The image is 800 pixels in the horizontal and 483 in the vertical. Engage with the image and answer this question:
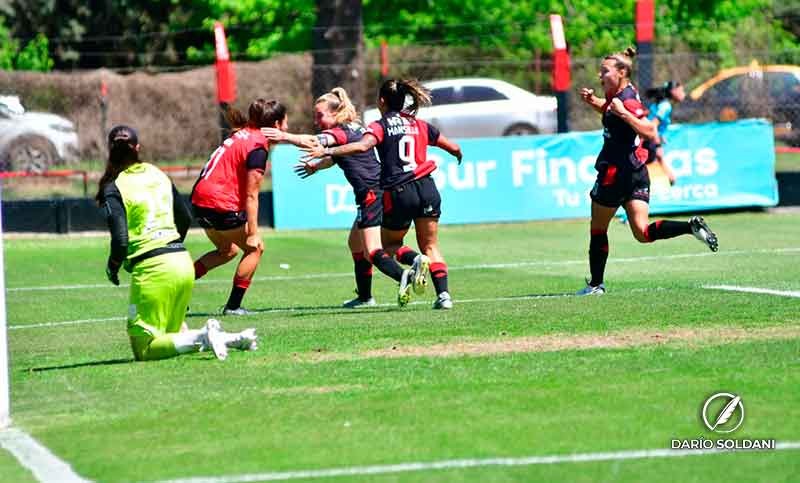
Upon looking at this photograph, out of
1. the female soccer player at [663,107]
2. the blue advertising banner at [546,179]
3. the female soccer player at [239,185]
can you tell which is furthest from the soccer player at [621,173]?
the blue advertising banner at [546,179]

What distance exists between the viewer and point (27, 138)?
22297 mm

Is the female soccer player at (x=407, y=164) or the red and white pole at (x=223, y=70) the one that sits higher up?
the red and white pole at (x=223, y=70)

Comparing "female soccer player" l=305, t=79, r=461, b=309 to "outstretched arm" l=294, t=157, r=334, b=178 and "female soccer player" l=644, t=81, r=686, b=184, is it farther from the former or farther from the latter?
"female soccer player" l=644, t=81, r=686, b=184

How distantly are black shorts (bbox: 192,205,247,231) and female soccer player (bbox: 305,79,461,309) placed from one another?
2.55 ft

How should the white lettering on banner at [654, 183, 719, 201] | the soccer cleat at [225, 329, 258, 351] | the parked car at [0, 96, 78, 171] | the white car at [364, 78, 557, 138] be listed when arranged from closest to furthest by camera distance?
the soccer cleat at [225, 329, 258, 351] < the parked car at [0, 96, 78, 171] < the white lettering on banner at [654, 183, 719, 201] < the white car at [364, 78, 557, 138]

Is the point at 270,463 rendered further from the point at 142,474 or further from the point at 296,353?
the point at 296,353

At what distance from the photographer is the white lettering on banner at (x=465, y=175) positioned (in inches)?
856

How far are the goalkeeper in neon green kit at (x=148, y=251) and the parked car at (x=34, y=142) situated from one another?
12.7 metres

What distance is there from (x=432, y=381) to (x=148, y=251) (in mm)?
2079

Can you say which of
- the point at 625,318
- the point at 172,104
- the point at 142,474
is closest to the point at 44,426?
the point at 142,474

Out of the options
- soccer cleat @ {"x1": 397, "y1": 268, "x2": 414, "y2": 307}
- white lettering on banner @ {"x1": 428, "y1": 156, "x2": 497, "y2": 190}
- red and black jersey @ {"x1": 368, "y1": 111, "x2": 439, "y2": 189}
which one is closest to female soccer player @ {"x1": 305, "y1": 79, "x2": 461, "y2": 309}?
red and black jersey @ {"x1": 368, "y1": 111, "x2": 439, "y2": 189}

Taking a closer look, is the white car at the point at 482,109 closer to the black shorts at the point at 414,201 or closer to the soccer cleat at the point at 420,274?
the black shorts at the point at 414,201

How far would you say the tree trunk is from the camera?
83.4ft

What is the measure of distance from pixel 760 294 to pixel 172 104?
18.0 meters
